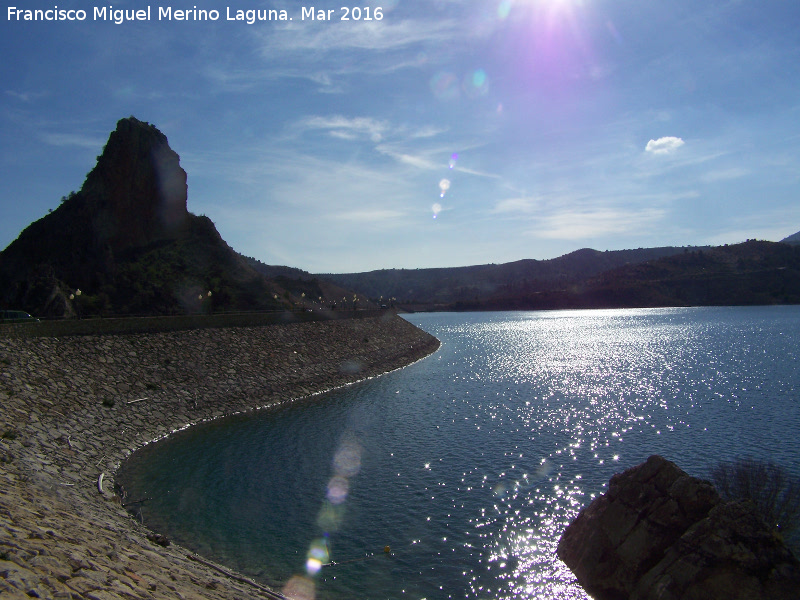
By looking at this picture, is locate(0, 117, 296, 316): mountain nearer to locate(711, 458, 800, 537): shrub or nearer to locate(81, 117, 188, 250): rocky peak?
locate(81, 117, 188, 250): rocky peak

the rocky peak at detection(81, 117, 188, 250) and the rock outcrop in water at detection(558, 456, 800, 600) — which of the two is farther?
the rocky peak at detection(81, 117, 188, 250)

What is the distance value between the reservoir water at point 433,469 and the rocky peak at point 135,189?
167 ft

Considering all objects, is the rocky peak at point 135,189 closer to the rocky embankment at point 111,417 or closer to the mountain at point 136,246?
the mountain at point 136,246

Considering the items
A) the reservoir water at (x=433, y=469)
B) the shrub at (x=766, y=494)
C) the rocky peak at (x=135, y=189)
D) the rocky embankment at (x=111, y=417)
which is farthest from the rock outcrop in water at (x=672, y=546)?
the rocky peak at (x=135, y=189)

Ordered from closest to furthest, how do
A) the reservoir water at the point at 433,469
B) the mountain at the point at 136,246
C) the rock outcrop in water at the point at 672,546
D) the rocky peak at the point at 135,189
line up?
1. the rock outcrop in water at the point at 672,546
2. the reservoir water at the point at 433,469
3. the mountain at the point at 136,246
4. the rocky peak at the point at 135,189

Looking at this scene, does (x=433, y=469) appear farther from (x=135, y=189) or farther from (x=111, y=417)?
(x=135, y=189)

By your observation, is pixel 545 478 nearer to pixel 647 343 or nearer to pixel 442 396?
pixel 442 396

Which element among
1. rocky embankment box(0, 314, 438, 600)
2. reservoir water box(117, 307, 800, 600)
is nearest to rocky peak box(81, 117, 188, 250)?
rocky embankment box(0, 314, 438, 600)

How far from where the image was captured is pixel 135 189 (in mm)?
79500

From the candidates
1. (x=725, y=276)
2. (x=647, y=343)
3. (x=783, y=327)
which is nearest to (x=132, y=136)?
(x=647, y=343)

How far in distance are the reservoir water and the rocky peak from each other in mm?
50896

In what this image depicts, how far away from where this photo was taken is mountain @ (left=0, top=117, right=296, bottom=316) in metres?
65.4

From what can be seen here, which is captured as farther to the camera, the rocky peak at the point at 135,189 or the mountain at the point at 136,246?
the rocky peak at the point at 135,189

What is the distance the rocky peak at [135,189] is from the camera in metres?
76.6
